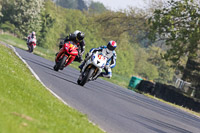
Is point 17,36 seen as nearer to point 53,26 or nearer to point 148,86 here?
point 53,26

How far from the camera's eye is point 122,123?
991 centimetres

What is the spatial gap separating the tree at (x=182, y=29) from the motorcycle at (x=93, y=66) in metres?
21.7

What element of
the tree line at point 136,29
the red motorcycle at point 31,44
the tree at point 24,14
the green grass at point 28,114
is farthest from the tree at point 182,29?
the tree at point 24,14

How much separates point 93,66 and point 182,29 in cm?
2407

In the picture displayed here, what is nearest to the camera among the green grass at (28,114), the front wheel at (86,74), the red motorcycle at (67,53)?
the green grass at (28,114)

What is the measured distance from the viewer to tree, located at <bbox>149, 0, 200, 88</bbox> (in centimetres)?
3744

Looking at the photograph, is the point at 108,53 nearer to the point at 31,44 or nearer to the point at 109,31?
the point at 31,44

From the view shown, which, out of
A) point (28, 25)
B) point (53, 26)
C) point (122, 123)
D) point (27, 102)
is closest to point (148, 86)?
point (122, 123)

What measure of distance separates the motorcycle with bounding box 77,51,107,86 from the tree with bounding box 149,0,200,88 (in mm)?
21745

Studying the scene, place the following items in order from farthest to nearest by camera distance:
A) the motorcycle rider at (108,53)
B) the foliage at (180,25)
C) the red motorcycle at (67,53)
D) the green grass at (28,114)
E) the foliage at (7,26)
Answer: the foliage at (7,26) → the foliage at (180,25) → the red motorcycle at (67,53) → the motorcycle rider at (108,53) → the green grass at (28,114)

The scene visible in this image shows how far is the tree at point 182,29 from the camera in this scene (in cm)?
3744

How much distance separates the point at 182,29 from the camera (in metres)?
38.0

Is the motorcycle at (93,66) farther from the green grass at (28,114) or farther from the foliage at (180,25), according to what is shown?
the foliage at (180,25)

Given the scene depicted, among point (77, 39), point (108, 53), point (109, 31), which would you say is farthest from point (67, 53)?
point (109, 31)
